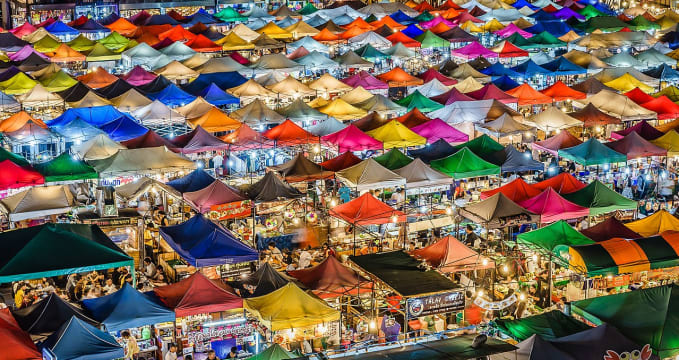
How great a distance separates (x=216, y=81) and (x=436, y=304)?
17.4 metres

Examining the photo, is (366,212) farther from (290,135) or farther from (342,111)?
(342,111)

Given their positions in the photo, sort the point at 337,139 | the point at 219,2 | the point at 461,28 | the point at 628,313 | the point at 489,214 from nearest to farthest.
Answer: the point at 628,313 → the point at 489,214 → the point at 337,139 → the point at 461,28 → the point at 219,2

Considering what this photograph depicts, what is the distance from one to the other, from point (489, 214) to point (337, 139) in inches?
257

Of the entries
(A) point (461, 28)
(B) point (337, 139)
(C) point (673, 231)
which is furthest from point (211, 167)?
(A) point (461, 28)

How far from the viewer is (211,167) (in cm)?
2406

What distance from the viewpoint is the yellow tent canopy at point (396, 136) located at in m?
23.5

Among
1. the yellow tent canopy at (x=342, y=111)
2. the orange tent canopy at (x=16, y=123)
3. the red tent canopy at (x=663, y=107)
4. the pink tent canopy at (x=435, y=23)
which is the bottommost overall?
the pink tent canopy at (x=435, y=23)

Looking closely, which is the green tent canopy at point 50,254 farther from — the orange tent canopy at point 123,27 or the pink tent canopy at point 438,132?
the orange tent canopy at point 123,27

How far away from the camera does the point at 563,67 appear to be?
3269 cm

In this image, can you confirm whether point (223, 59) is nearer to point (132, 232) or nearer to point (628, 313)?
point (132, 232)

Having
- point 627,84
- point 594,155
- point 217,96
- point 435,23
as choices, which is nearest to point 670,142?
point 594,155

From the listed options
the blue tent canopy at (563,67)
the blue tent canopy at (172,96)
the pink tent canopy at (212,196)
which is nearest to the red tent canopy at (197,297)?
the pink tent canopy at (212,196)

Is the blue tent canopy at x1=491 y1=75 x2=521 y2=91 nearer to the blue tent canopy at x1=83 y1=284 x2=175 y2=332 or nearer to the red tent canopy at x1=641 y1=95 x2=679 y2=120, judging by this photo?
→ the red tent canopy at x1=641 y1=95 x2=679 y2=120

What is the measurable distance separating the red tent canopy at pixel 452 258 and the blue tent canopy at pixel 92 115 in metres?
11.9
